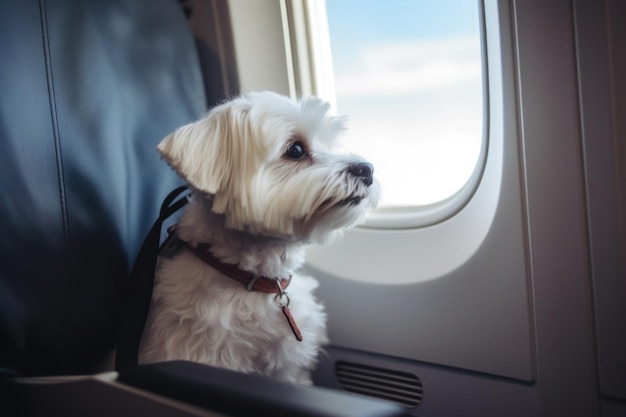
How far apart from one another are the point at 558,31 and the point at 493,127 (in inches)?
9.4

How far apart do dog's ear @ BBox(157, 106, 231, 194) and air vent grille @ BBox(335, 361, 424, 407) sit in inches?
26.5

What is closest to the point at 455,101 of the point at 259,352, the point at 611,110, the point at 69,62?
the point at 611,110

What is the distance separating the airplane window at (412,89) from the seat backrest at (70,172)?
0.52 metres

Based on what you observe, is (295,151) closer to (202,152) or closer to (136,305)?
(202,152)

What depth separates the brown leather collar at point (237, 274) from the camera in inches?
45.7

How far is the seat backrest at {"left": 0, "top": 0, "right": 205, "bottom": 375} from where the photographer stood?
976mm

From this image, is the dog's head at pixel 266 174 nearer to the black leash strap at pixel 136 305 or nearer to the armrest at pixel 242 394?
the black leash strap at pixel 136 305

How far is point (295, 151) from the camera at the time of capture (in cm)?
118

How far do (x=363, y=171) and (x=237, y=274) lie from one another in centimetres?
34

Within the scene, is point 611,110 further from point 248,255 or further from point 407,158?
point 248,255

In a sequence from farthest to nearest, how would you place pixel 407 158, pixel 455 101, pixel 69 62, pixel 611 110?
pixel 407 158, pixel 455 101, pixel 69 62, pixel 611 110

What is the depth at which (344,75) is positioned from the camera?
59.2 inches

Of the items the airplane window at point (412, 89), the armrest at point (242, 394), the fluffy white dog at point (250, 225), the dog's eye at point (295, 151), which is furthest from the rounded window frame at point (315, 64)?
the armrest at point (242, 394)

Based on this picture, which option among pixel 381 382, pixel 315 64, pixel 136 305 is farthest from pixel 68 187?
pixel 381 382
